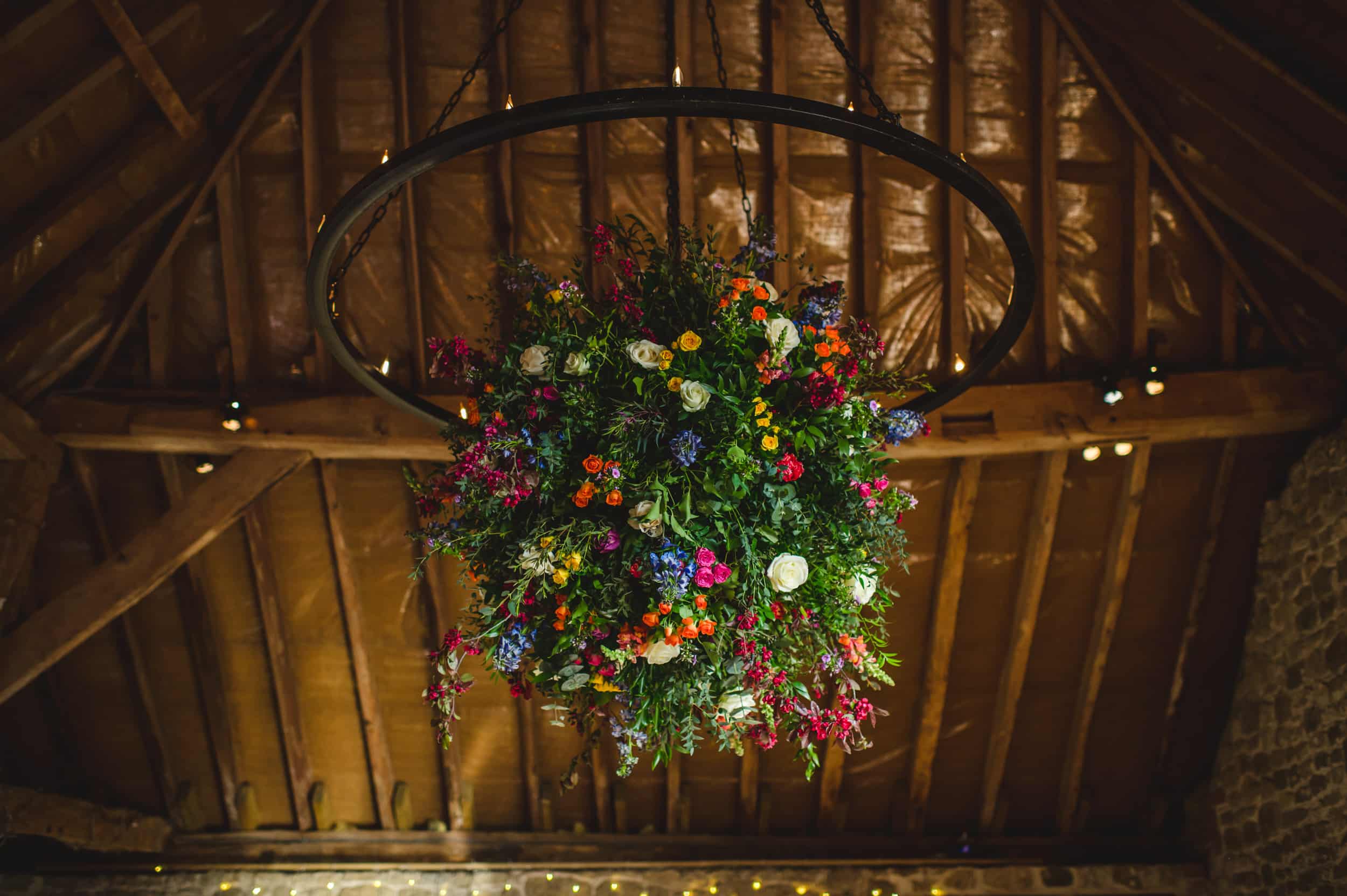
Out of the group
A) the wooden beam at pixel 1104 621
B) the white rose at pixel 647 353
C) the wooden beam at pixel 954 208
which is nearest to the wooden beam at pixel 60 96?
the white rose at pixel 647 353

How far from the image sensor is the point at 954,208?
3850mm

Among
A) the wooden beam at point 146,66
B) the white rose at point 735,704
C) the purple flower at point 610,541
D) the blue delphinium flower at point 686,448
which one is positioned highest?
the wooden beam at point 146,66

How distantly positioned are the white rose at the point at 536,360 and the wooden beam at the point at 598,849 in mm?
3611

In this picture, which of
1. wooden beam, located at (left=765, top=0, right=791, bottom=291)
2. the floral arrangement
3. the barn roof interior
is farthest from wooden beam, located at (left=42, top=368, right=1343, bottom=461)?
the floral arrangement

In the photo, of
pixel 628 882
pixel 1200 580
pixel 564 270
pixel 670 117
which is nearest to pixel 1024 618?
pixel 1200 580

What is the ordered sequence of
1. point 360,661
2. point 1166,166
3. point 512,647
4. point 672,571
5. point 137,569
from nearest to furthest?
point 672,571 → point 512,647 → point 137,569 → point 1166,166 → point 360,661

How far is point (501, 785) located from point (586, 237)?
297cm

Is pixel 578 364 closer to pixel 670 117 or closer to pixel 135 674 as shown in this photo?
pixel 670 117

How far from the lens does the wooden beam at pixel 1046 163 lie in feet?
12.2

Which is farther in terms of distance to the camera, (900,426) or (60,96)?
(60,96)

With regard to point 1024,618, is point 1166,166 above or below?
above

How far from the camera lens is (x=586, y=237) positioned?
12.7 feet

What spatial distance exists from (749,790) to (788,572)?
131 inches

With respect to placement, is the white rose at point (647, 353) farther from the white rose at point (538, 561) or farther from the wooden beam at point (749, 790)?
the wooden beam at point (749, 790)
